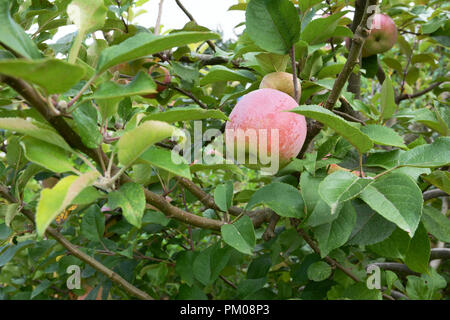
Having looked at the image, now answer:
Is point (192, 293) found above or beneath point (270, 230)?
beneath

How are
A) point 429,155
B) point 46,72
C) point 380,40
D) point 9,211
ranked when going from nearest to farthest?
point 46,72 < point 429,155 < point 9,211 < point 380,40

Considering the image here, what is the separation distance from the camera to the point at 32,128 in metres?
0.43

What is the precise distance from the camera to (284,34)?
0.68 metres

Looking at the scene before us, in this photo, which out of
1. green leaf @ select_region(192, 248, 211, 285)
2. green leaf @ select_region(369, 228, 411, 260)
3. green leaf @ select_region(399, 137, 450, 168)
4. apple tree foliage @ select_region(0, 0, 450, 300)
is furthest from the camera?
green leaf @ select_region(192, 248, 211, 285)

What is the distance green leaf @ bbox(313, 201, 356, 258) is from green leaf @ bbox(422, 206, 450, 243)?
23 cm

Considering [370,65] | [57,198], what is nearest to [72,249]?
[57,198]

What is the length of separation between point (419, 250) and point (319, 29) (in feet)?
1.47

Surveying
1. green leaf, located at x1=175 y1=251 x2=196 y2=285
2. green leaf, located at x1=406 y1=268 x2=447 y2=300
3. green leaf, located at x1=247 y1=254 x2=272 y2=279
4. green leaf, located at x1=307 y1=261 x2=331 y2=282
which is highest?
green leaf, located at x1=307 y1=261 x2=331 y2=282

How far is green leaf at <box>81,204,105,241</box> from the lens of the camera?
0.94 meters

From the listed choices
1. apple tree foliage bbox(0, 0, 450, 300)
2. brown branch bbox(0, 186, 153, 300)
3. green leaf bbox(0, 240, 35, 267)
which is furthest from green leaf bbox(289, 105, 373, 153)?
green leaf bbox(0, 240, 35, 267)

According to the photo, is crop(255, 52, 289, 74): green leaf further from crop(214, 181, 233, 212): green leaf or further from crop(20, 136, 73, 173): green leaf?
crop(20, 136, 73, 173): green leaf

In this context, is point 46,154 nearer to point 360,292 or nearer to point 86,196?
point 86,196

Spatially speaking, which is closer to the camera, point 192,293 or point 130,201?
point 130,201

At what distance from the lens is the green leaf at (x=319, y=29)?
0.72 m
